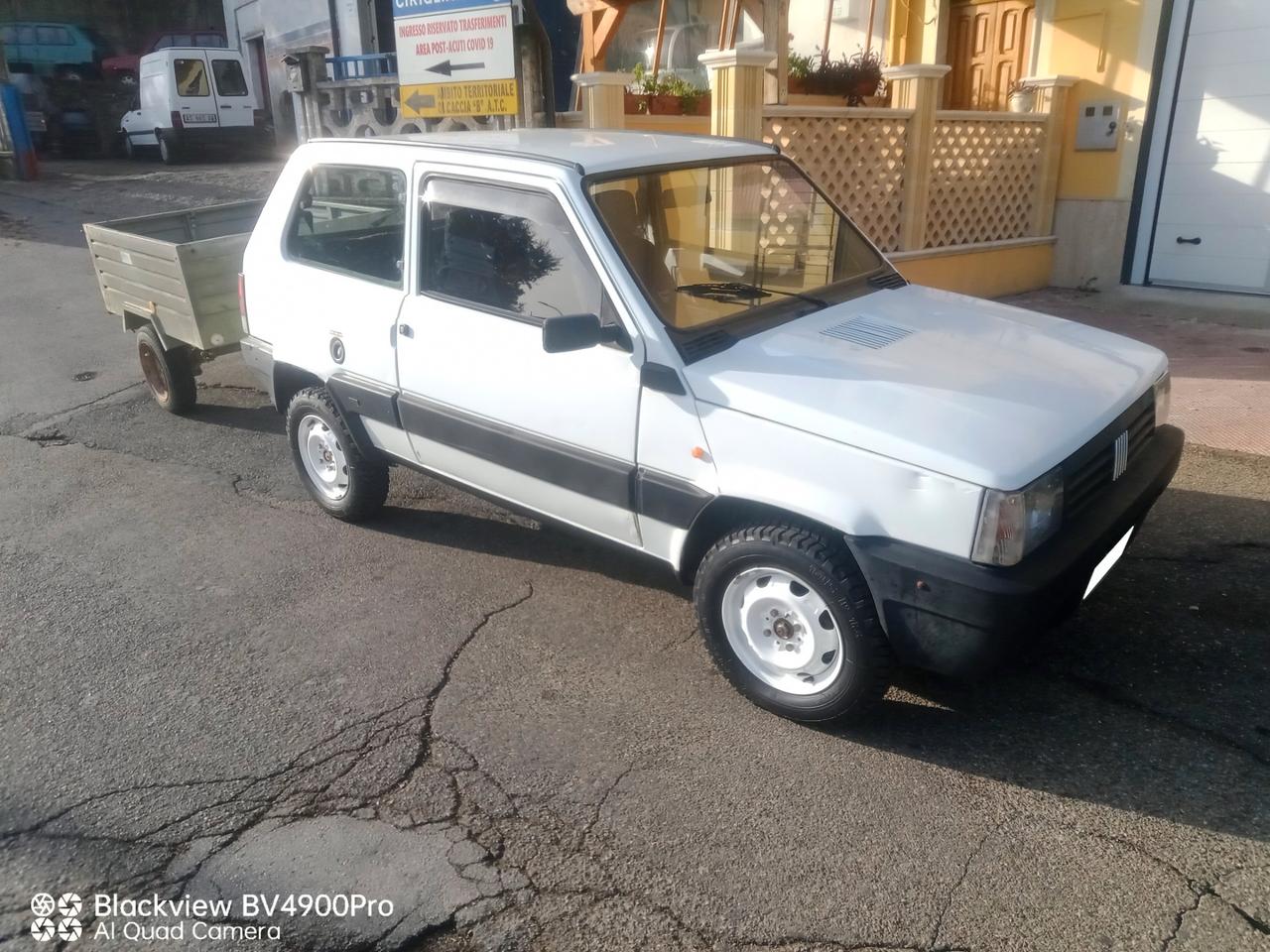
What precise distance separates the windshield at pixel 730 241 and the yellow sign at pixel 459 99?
4.64 meters

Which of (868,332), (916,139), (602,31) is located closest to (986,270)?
(916,139)

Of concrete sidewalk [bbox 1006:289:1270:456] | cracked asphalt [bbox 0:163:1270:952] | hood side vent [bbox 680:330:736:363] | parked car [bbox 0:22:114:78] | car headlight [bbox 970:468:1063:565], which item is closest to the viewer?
cracked asphalt [bbox 0:163:1270:952]

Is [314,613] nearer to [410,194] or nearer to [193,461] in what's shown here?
[410,194]

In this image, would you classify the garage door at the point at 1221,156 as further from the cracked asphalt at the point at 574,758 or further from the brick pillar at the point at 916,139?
the cracked asphalt at the point at 574,758

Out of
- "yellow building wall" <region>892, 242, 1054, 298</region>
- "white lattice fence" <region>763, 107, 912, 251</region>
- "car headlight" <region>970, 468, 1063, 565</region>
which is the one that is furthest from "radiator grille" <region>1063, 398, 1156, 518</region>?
"yellow building wall" <region>892, 242, 1054, 298</region>

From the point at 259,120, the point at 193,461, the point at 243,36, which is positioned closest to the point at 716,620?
the point at 193,461

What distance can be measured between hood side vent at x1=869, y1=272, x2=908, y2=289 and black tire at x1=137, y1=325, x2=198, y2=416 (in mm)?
4731

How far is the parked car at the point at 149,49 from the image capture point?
23.3 metres

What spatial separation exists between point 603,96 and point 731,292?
17.5 ft

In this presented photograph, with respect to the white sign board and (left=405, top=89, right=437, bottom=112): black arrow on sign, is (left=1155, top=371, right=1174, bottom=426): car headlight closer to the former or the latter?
the white sign board

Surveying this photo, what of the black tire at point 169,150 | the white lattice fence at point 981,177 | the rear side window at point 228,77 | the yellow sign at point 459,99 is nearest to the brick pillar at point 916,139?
the white lattice fence at point 981,177

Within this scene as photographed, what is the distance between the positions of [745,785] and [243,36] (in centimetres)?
2666

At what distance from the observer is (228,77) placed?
20297 millimetres

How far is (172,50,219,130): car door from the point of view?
1948 cm
